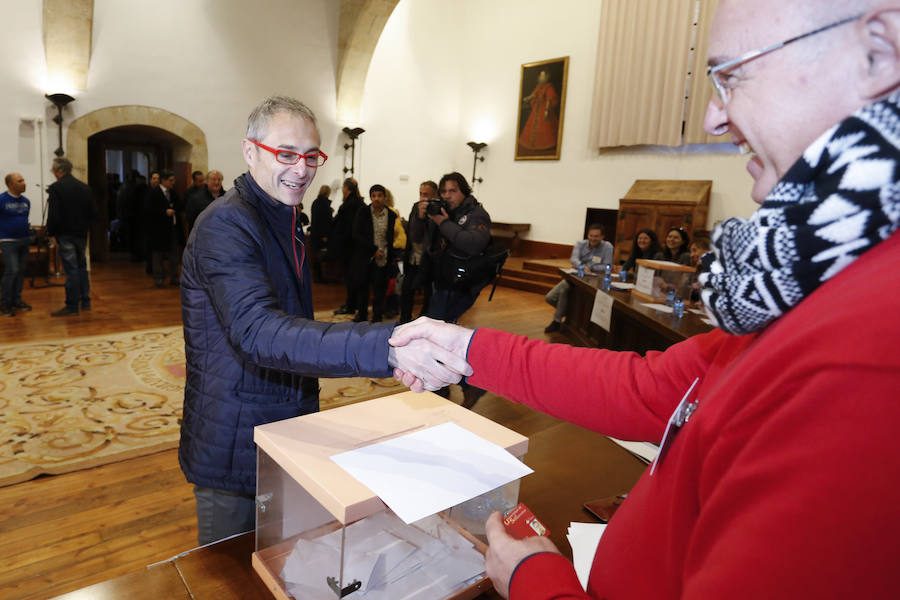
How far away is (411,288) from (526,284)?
17.9ft

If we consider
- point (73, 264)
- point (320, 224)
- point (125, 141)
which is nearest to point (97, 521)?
point (73, 264)

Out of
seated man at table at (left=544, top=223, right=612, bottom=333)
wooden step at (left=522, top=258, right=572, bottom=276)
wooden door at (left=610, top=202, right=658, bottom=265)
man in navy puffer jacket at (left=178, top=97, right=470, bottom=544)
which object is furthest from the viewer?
wooden step at (left=522, top=258, right=572, bottom=276)

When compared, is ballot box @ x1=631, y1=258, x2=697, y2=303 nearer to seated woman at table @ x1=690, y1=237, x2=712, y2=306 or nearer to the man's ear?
seated woman at table @ x1=690, y1=237, x2=712, y2=306

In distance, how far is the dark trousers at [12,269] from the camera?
589cm

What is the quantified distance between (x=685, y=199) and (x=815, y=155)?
9.83m

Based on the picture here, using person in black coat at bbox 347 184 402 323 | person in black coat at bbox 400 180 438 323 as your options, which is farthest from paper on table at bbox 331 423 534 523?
person in black coat at bbox 347 184 402 323

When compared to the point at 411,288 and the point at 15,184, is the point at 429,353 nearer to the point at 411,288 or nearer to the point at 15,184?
the point at 411,288

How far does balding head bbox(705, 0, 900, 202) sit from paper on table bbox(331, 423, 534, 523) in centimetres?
63

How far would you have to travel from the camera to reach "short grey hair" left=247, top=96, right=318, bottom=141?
5.34 feet

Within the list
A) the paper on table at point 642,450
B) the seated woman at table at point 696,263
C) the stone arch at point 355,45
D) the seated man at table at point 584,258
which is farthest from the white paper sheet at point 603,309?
the stone arch at point 355,45

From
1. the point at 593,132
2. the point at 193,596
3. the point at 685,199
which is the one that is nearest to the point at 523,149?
the point at 593,132

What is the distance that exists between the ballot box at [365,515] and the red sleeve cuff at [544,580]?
0.69ft

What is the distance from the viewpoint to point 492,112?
12727 millimetres

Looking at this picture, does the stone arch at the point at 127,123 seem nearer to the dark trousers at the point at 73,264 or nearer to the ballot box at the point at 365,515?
the dark trousers at the point at 73,264
